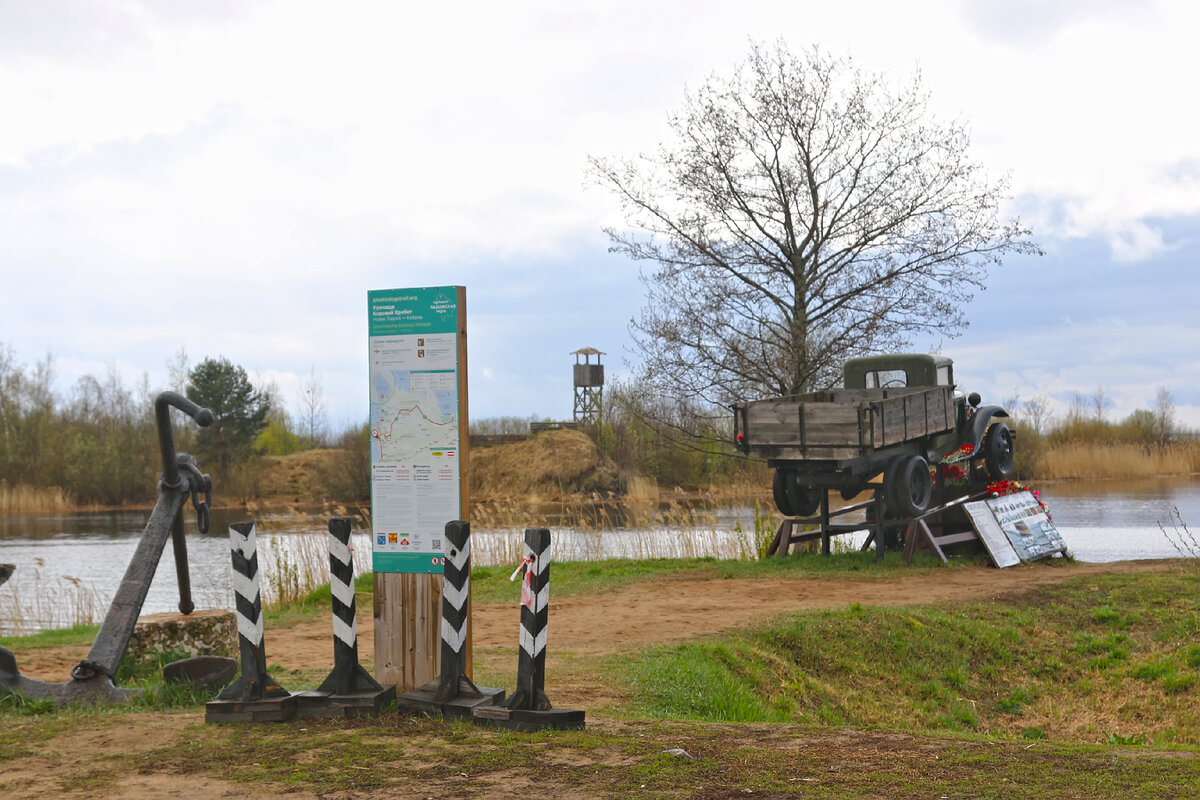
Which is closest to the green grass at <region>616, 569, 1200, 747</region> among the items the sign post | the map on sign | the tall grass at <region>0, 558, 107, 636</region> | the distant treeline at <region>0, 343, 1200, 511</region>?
the sign post

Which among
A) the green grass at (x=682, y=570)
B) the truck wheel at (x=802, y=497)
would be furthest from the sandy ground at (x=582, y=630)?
the truck wheel at (x=802, y=497)

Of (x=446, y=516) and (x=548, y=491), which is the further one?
(x=548, y=491)

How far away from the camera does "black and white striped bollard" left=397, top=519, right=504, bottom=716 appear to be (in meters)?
6.91

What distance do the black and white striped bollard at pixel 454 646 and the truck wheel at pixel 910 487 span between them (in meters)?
11.8

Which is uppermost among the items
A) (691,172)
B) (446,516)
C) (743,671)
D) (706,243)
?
(691,172)

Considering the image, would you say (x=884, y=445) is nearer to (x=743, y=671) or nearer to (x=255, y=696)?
(x=743, y=671)

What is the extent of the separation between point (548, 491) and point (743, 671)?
39870 millimetres

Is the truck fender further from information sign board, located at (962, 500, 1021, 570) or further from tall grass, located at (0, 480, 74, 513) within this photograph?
tall grass, located at (0, 480, 74, 513)

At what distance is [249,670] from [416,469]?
67.9 inches

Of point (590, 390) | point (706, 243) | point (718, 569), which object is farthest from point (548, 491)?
point (718, 569)

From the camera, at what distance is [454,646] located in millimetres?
6930

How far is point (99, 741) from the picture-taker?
6535 mm

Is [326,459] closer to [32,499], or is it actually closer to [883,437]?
[32,499]

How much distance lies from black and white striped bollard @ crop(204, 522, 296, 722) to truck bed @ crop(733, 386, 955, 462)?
36.2ft
